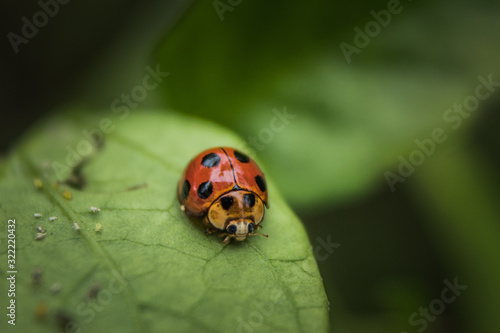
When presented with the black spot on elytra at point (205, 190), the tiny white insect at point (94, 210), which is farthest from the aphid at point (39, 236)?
the black spot on elytra at point (205, 190)

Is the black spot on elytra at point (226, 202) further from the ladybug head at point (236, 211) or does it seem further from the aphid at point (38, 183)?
the aphid at point (38, 183)

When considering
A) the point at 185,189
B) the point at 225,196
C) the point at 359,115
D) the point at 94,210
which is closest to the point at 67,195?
the point at 94,210

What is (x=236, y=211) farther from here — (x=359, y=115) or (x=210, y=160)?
(x=359, y=115)

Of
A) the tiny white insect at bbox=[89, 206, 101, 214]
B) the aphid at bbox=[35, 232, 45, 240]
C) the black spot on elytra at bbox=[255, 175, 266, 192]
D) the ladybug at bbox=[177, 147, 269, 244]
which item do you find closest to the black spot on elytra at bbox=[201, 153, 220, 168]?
the ladybug at bbox=[177, 147, 269, 244]

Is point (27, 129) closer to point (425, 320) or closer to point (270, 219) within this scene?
point (270, 219)

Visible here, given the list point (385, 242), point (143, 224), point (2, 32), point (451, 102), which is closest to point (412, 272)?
point (385, 242)
